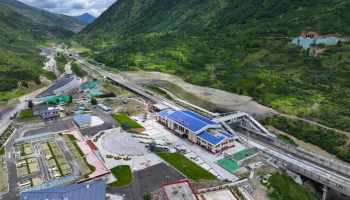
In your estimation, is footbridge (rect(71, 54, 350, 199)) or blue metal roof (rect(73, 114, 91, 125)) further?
blue metal roof (rect(73, 114, 91, 125))

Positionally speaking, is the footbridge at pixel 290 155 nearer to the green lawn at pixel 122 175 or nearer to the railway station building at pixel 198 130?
the railway station building at pixel 198 130

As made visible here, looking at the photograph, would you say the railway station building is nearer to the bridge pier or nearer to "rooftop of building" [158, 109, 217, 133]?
"rooftop of building" [158, 109, 217, 133]

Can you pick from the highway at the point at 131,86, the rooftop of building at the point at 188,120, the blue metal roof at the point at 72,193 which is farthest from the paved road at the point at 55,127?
the highway at the point at 131,86

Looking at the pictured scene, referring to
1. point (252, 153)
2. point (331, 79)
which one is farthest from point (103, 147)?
point (331, 79)

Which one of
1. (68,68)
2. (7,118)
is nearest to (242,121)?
(7,118)

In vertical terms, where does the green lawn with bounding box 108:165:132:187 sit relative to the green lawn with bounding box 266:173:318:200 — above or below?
above

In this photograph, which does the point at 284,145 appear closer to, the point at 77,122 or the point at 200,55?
the point at 77,122

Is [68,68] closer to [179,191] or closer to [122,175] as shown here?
[122,175]

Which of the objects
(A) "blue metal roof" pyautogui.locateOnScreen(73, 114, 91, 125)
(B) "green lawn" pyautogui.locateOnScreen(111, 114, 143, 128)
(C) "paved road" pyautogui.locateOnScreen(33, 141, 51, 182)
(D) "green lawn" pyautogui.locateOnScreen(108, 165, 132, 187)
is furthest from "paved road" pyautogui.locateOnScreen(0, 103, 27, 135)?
(D) "green lawn" pyautogui.locateOnScreen(108, 165, 132, 187)
